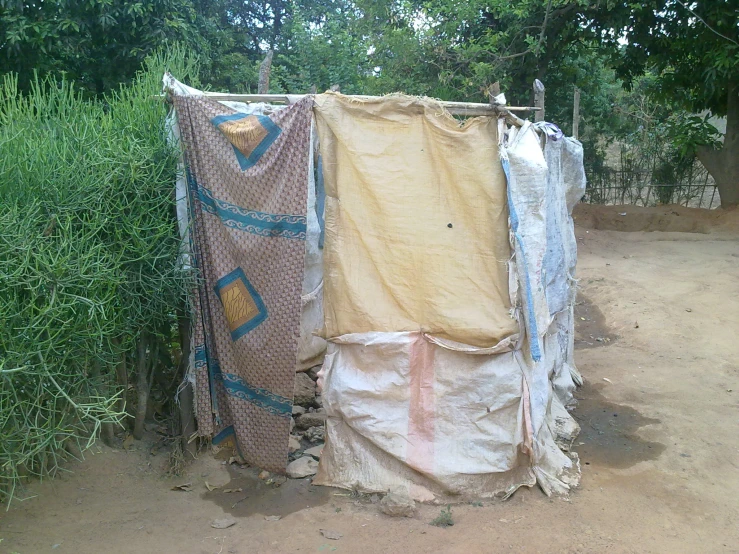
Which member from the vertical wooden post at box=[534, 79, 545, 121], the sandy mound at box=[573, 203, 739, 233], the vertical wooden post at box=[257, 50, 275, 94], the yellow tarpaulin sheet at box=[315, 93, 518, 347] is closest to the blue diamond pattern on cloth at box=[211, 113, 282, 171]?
the yellow tarpaulin sheet at box=[315, 93, 518, 347]

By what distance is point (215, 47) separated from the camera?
30.3 ft

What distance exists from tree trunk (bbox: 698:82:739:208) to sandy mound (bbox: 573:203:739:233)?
36 centimetres

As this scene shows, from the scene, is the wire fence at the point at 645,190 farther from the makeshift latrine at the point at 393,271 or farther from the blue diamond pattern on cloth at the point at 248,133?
the blue diamond pattern on cloth at the point at 248,133

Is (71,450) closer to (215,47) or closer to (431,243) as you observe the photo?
(431,243)

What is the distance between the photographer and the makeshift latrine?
3.45m

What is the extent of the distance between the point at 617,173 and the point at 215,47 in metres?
7.30

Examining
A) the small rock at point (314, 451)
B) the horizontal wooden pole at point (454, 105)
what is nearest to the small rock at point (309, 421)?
the small rock at point (314, 451)

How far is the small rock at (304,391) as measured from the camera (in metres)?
4.77

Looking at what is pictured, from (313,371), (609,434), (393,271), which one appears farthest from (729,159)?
(393,271)

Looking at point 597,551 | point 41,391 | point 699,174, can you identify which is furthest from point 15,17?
point 699,174

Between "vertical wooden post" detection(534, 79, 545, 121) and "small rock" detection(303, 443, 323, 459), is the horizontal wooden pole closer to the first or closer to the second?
"vertical wooden post" detection(534, 79, 545, 121)

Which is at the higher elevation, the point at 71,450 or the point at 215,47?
the point at 215,47

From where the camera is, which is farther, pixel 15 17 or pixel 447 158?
pixel 15 17

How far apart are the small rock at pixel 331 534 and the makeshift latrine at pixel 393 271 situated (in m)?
0.38
